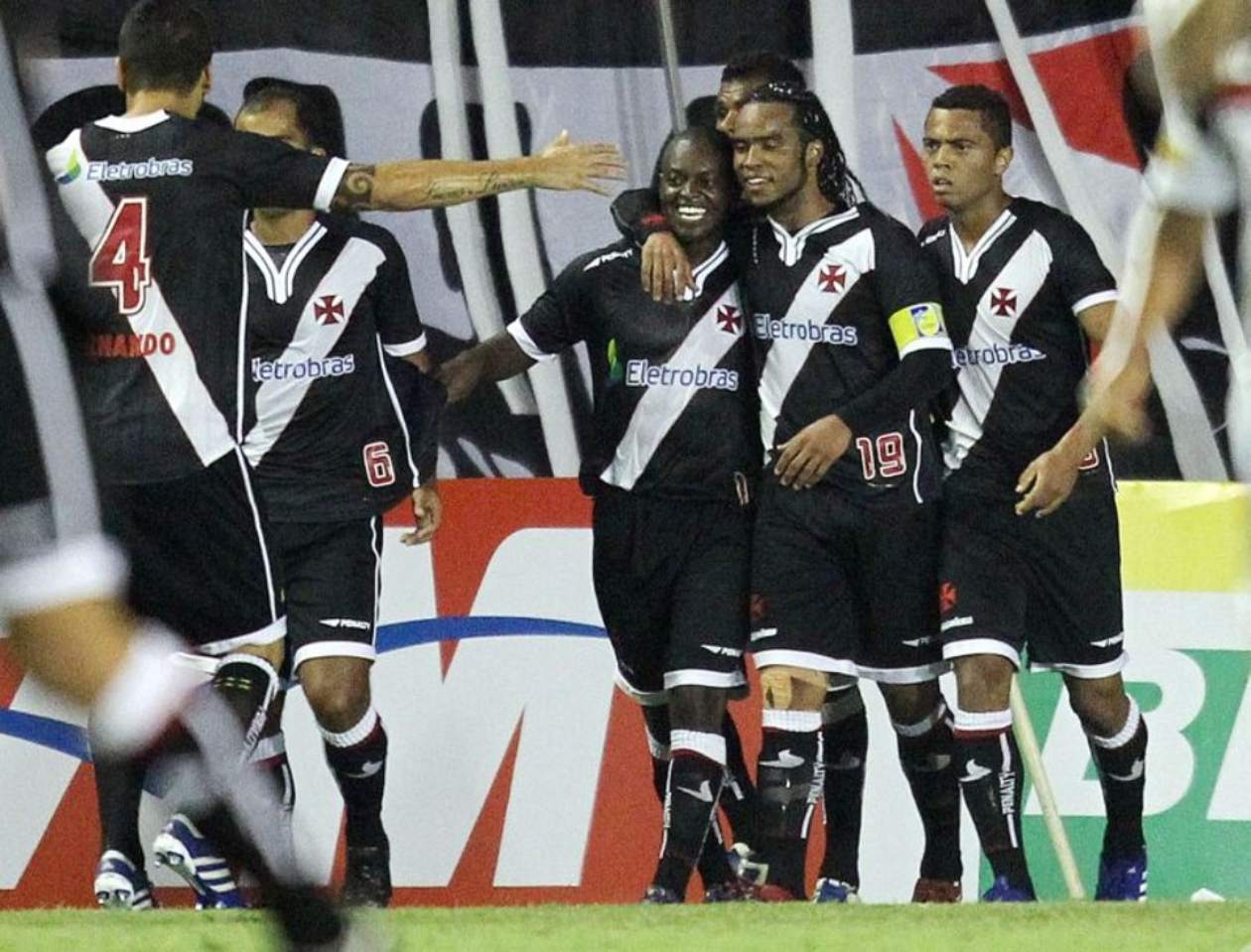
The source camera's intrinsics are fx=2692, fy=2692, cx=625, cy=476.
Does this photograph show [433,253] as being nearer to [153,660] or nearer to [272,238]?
[272,238]

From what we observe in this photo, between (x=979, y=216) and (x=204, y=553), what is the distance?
2460 millimetres

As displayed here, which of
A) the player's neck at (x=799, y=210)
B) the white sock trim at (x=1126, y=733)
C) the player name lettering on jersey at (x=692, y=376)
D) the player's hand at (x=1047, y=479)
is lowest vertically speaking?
the white sock trim at (x=1126, y=733)

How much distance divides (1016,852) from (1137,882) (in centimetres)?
50

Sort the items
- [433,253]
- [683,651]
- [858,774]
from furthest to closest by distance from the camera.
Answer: [433,253], [858,774], [683,651]

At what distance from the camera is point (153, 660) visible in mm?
3721

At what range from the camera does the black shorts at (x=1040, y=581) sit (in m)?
7.23

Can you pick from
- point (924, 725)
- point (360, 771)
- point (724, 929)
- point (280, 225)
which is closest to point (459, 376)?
point (280, 225)

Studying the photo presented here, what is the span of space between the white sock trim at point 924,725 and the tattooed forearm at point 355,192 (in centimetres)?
218

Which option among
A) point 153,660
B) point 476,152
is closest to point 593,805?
point 476,152

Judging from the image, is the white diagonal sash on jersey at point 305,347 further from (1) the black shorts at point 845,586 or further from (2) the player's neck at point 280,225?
(1) the black shorts at point 845,586

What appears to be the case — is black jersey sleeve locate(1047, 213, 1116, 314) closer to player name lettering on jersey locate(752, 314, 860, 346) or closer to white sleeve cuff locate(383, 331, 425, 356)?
player name lettering on jersey locate(752, 314, 860, 346)

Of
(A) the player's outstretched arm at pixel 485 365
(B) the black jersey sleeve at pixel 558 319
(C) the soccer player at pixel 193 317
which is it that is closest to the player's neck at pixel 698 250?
(B) the black jersey sleeve at pixel 558 319

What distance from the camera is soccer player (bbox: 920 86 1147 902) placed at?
7.22 meters

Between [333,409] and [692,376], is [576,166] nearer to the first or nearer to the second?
[692,376]
